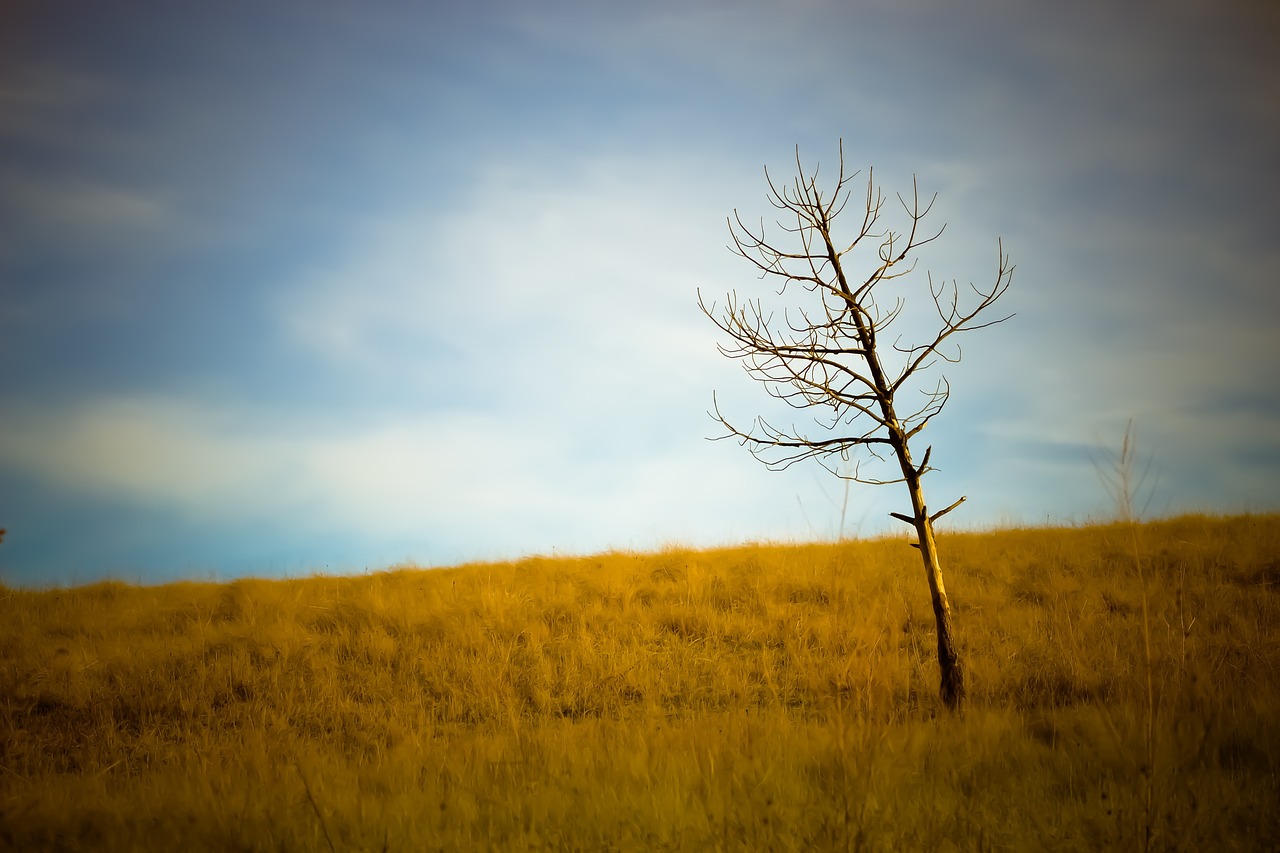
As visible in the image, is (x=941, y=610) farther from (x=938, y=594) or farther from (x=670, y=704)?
(x=670, y=704)

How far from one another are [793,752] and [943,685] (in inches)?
87.7

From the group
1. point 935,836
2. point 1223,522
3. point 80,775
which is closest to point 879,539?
point 1223,522

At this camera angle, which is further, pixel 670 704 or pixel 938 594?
pixel 670 704

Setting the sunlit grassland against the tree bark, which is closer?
the sunlit grassland

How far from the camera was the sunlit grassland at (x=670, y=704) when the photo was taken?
4.41 metres

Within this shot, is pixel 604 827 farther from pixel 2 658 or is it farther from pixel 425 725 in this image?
pixel 2 658

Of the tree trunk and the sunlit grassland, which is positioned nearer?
the sunlit grassland

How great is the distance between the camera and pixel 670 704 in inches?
364

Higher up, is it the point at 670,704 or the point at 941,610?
the point at 941,610

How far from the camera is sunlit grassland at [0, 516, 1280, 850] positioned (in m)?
4.41

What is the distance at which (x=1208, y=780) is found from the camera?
15.1ft

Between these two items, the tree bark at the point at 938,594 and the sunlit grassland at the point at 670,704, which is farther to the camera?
the tree bark at the point at 938,594

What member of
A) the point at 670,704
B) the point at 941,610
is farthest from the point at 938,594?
the point at 670,704

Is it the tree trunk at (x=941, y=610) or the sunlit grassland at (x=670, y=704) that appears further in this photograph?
the tree trunk at (x=941, y=610)
